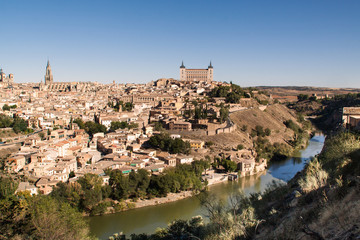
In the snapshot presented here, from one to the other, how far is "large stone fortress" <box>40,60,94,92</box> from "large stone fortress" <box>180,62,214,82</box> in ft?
48.5

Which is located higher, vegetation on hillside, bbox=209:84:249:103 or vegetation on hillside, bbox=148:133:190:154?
vegetation on hillside, bbox=209:84:249:103

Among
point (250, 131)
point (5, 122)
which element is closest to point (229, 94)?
point (250, 131)

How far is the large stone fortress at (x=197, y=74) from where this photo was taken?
4609cm

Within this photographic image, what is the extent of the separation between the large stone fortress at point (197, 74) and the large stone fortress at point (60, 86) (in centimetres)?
1478

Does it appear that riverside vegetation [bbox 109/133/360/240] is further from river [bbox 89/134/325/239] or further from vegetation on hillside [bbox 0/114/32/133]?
vegetation on hillside [bbox 0/114/32/133]

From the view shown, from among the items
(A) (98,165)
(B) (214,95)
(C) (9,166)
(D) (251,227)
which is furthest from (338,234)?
(B) (214,95)

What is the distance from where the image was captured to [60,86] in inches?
1939

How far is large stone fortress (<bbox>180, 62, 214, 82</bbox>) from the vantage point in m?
46.1

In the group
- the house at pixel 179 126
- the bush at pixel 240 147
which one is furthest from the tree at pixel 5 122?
the bush at pixel 240 147

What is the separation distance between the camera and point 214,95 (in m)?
30.8

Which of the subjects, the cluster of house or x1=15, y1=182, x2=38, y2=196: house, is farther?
the cluster of house

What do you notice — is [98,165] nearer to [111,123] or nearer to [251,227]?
[111,123]

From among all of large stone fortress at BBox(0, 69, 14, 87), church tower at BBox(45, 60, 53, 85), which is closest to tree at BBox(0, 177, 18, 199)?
church tower at BBox(45, 60, 53, 85)

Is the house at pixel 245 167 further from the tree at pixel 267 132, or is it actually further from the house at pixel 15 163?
the house at pixel 15 163
